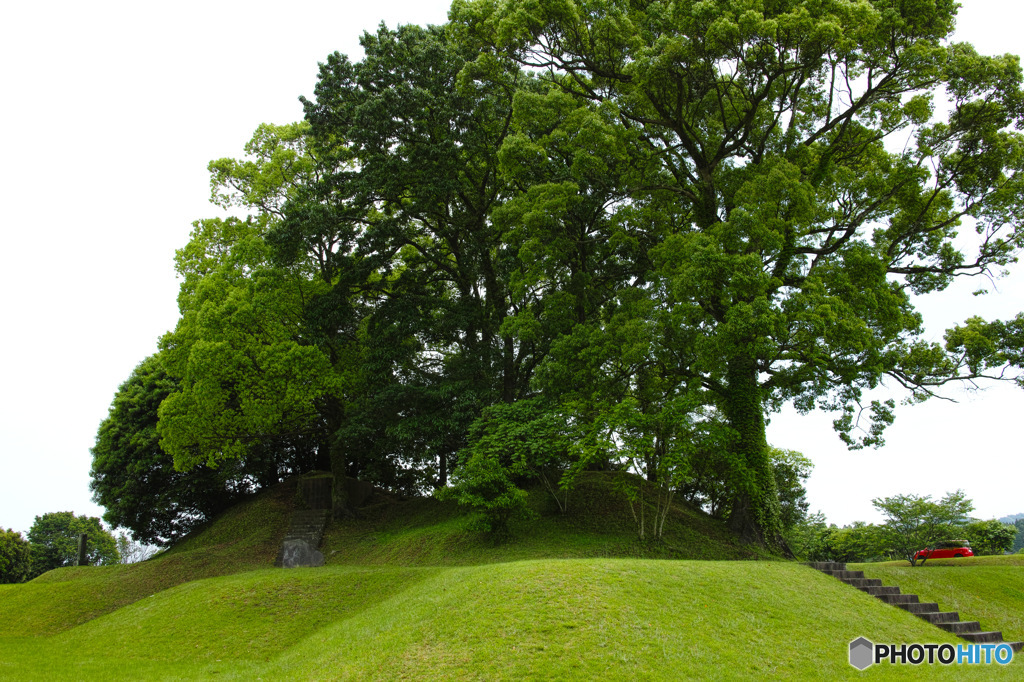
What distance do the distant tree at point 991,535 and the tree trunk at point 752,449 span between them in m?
8.66

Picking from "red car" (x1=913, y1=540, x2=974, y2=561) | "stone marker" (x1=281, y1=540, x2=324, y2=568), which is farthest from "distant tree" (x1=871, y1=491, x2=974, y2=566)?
"stone marker" (x1=281, y1=540, x2=324, y2=568)

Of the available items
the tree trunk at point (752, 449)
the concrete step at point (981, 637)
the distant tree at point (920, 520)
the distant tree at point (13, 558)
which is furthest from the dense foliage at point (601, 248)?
the distant tree at point (13, 558)

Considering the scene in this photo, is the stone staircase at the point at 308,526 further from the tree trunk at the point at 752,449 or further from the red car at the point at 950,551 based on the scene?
the red car at the point at 950,551

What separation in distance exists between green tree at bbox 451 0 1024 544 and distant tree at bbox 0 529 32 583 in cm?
2931

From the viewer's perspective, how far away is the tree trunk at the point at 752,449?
1742 cm

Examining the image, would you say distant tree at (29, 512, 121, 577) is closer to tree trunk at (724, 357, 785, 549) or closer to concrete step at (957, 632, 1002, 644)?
tree trunk at (724, 357, 785, 549)

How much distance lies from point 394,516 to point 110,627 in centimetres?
1031

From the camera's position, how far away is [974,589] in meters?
14.5

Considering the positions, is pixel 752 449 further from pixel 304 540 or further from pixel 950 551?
pixel 304 540

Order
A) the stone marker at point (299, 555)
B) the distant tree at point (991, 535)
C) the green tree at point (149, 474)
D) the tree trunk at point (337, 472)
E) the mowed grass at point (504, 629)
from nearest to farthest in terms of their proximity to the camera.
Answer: the mowed grass at point (504, 629), the stone marker at point (299, 555), the distant tree at point (991, 535), the tree trunk at point (337, 472), the green tree at point (149, 474)

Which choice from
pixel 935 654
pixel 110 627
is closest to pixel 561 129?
pixel 935 654

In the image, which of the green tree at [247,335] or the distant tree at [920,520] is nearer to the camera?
the distant tree at [920,520]

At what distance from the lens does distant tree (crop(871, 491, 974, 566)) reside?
709 inches

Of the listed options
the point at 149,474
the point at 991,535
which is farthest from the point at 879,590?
the point at 149,474
